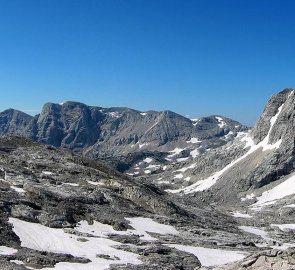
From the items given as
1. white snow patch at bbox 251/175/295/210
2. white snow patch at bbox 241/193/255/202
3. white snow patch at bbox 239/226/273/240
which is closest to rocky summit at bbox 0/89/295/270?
white snow patch at bbox 239/226/273/240

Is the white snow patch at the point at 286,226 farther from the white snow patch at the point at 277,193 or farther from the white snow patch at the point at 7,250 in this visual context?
the white snow patch at the point at 7,250

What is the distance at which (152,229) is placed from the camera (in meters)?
59.3

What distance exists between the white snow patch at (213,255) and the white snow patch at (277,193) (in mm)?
98677

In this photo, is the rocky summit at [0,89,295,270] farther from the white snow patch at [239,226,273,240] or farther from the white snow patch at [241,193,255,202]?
the white snow patch at [241,193,255,202]

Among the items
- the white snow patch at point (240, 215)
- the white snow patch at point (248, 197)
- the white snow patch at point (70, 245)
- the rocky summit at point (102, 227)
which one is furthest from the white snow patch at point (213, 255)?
the white snow patch at point (248, 197)

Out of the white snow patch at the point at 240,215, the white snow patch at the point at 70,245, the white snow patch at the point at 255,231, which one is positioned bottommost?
the white snow patch at the point at 70,245

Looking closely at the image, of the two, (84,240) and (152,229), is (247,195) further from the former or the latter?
(84,240)

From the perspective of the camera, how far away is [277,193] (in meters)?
154

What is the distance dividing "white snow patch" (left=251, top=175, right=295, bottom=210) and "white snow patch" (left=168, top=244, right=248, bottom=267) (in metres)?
98.7

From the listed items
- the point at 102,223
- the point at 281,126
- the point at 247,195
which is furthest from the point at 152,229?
the point at 281,126

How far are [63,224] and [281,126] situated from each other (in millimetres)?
160951

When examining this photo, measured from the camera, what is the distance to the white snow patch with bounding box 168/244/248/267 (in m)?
44.1

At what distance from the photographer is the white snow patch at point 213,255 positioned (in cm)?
4412

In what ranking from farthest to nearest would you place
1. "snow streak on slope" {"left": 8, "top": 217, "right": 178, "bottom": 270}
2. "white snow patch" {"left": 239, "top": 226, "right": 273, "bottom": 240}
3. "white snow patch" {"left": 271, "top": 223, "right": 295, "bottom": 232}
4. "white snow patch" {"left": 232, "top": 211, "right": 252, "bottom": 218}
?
"white snow patch" {"left": 232, "top": 211, "right": 252, "bottom": 218}
"white snow patch" {"left": 271, "top": 223, "right": 295, "bottom": 232}
"white snow patch" {"left": 239, "top": 226, "right": 273, "bottom": 240}
"snow streak on slope" {"left": 8, "top": 217, "right": 178, "bottom": 270}
